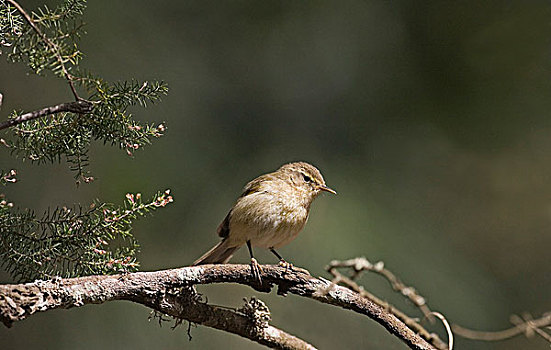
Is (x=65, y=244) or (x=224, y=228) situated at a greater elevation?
(x=224, y=228)

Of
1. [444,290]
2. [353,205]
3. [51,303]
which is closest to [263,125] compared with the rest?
[353,205]

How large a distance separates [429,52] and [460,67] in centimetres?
10

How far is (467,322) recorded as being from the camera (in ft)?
6.64

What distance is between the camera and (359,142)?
7.00 feet

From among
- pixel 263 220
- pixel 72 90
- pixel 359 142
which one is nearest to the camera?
pixel 72 90

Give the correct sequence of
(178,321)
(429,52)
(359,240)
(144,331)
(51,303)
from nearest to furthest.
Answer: (51,303) → (178,321) → (144,331) → (359,240) → (429,52)

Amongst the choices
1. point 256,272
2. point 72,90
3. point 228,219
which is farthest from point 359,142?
point 72,90

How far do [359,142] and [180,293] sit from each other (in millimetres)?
1402

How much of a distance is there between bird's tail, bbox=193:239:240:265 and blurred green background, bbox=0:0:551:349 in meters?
0.73

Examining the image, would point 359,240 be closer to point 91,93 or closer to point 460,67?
point 460,67

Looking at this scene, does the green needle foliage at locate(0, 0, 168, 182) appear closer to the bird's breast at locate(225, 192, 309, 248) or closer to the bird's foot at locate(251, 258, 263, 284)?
the bird's foot at locate(251, 258, 263, 284)

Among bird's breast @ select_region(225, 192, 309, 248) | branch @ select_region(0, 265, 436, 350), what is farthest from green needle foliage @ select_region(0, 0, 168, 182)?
bird's breast @ select_region(225, 192, 309, 248)

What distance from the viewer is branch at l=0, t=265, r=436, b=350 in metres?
0.68

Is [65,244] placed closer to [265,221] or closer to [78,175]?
[78,175]
